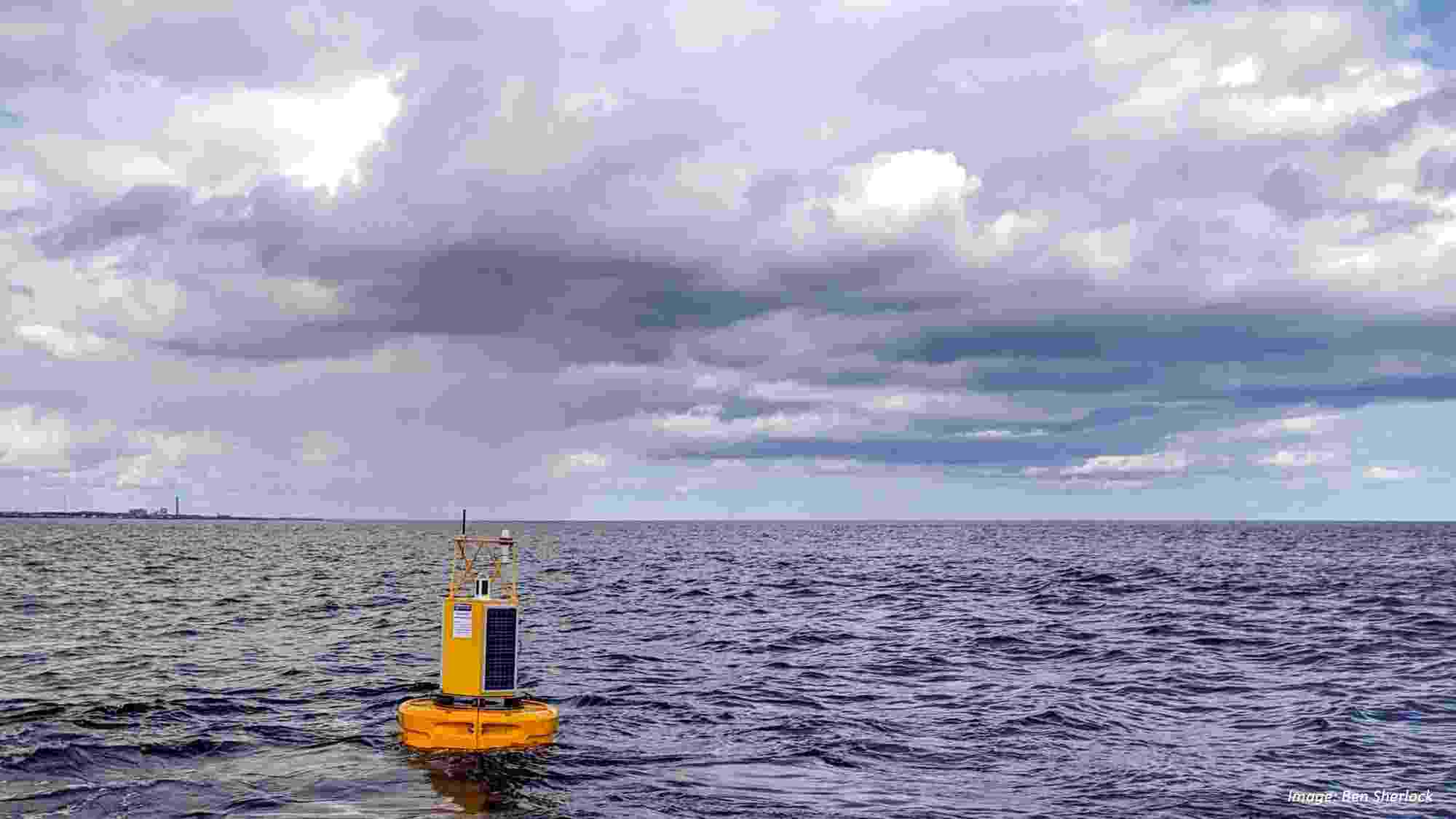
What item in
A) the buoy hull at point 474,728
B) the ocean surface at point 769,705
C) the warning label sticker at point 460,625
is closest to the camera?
the ocean surface at point 769,705

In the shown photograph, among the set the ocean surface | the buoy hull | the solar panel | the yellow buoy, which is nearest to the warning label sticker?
the yellow buoy

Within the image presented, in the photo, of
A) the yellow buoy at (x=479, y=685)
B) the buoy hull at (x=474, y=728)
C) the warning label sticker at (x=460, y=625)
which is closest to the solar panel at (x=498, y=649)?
the yellow buoy at (x=479, y=685)

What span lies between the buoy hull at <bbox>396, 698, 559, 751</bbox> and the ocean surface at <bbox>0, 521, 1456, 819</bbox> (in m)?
0.37

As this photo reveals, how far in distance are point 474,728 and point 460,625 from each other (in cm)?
179

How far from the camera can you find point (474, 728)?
60.6 feet

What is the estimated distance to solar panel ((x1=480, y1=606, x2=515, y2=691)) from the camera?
18797 mm

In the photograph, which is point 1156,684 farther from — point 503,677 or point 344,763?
point 344,763

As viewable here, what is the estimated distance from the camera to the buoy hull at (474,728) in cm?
1853

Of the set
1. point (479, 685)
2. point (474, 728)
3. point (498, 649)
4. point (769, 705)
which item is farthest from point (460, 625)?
point (769, 705)

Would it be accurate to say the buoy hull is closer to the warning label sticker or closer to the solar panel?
the solar panel

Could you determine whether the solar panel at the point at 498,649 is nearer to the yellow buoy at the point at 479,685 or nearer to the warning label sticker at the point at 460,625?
the yellow buoy at the point at 479,685

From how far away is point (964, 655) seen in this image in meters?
32.7

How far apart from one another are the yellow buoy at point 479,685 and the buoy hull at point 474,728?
0.01m

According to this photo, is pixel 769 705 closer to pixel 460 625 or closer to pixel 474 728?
pixel 474 728
